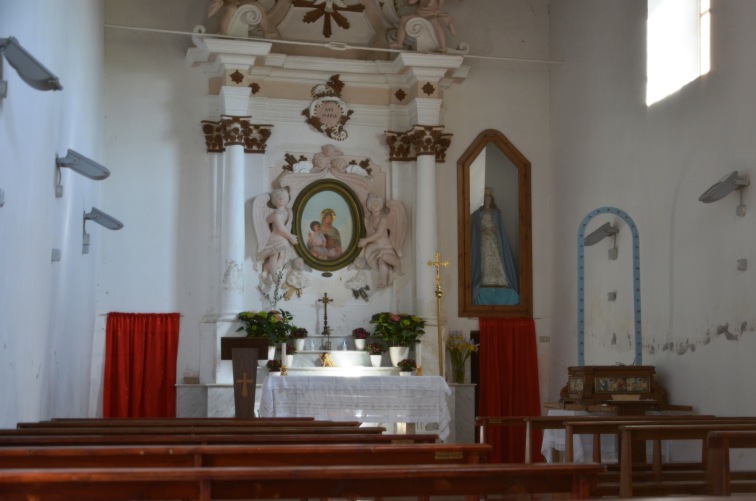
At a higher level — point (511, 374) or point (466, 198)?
point (466, 198)

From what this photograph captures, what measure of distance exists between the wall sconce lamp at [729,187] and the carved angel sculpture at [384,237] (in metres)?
5.78

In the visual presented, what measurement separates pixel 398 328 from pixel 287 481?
10.4m

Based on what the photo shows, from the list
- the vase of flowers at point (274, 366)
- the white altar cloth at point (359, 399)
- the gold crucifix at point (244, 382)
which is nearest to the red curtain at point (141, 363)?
the vase of flowers at point (274, 366)

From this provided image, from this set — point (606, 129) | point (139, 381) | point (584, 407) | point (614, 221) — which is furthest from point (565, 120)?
point (139, 381)

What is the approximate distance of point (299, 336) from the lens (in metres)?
14.3

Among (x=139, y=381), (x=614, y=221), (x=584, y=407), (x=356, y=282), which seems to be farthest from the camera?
(x=356, y=282)

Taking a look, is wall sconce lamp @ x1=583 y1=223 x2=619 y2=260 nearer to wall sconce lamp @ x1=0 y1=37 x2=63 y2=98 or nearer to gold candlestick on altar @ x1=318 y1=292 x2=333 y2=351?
gold candlestick on altar @ x1=318 y1=292 x2=333 y2=351

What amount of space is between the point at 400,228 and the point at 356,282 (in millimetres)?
1018

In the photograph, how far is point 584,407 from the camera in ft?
34.8

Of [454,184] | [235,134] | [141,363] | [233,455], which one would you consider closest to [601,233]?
[454,184]

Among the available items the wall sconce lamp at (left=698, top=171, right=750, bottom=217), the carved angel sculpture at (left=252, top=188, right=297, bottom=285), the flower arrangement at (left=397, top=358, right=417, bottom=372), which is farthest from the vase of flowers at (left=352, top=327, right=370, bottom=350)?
the wall sconce lamp at (left=698, top=171, right=750, bottom=217)

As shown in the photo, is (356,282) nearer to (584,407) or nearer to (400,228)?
(400,228)

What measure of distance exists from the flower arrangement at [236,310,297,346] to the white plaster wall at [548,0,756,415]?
13.4ft

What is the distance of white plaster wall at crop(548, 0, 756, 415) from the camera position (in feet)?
33.4
